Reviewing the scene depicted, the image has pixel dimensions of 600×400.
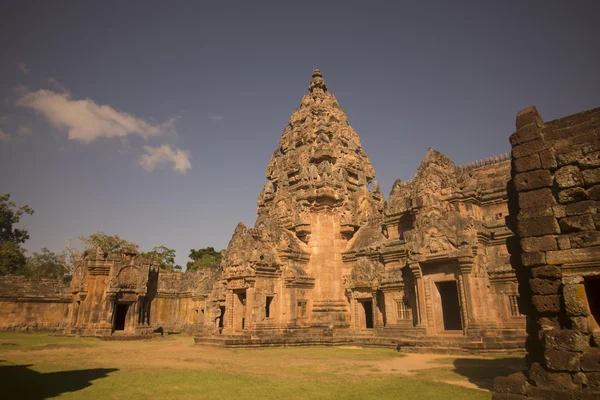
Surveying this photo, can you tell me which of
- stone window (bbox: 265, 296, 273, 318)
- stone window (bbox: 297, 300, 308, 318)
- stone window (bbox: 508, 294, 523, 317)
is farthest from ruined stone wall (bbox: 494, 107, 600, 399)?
stone window (bbox: 297, 300, 308, 318)

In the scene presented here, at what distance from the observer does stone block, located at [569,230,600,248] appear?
7.07 metres

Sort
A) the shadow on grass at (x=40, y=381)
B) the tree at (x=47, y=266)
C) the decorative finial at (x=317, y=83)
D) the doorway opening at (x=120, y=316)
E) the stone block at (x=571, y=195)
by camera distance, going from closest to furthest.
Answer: the stone block at (x=571, y=195) → the shadow on grass at (x=40, y=381) → the doorway opening at (x=120, y=316) → the decorative finial at (x=317, y=83) → the tree at (x=47, y=266)

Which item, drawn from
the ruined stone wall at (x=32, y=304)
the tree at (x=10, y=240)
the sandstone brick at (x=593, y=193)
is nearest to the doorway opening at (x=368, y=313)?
the sandstone brick at (x=593, y=193)

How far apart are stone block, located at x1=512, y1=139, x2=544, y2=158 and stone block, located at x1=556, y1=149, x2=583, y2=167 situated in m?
0.42

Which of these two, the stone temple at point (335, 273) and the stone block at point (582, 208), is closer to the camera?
the stone block at point (582, 208)

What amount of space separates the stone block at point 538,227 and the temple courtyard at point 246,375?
364cm

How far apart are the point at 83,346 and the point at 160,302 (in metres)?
12.1

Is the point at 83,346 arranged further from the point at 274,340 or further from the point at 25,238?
the point at 25,238

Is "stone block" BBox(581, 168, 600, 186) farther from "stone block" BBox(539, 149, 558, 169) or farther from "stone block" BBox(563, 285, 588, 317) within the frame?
"stone block" BBox(563, 285, 588, 317)

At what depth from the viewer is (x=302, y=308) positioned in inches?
914

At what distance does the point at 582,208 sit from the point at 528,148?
1.64m

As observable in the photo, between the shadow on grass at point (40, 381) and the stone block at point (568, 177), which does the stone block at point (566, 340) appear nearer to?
the stone block at point (568, 177)

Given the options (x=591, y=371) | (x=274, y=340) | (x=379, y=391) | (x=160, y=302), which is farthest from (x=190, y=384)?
(x=160, y=302)

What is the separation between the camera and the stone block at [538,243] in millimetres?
7464
